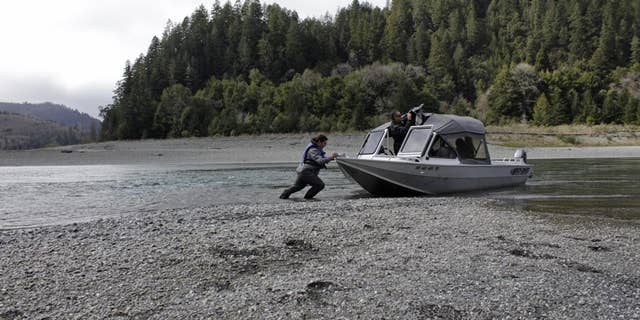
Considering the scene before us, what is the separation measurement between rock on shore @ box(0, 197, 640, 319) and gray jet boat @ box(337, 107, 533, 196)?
4.86 meters

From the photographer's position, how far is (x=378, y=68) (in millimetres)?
89375

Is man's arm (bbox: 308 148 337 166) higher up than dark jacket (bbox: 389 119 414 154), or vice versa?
dark jacket (bbox: 389 119 414 154)

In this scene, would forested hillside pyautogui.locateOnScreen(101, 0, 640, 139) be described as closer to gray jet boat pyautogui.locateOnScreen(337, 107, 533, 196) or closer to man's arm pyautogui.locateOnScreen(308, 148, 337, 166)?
gray jet boat pyautogui.locateOnScreen(337, 107, 533, 196)

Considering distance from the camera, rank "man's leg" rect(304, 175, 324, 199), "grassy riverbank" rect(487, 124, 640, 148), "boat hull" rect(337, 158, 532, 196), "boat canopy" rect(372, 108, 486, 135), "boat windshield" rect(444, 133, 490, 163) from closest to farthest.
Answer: "boat hull" rect(337, 158, 532, 196), "man's leg" rect(304, 175, 324, 199), "boat canopy" rect(372, 108, 486, 135), "boat windshield" rect(444, 133, 490, 163), "grassy riverbank" rect(487, 124, 640, 148)

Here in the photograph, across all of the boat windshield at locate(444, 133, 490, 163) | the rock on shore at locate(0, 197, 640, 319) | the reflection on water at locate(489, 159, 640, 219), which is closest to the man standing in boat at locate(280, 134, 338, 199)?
the boat windshield at locate(444, 133, 490, 163)

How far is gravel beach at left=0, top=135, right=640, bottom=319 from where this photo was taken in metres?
5.07

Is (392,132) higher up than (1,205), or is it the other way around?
(392,132)

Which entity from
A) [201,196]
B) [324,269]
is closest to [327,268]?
[324,269]

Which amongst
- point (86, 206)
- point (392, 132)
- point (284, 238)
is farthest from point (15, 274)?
point (392, 132)

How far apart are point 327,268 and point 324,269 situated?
62mm

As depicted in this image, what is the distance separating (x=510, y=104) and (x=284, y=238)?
93420 millimetres

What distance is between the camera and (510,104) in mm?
92000

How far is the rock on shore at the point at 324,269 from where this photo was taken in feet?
16.6

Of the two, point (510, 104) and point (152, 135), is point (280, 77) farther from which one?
point (510, 104)
